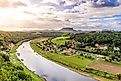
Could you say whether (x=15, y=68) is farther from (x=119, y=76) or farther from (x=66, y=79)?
(x=119, y=76)

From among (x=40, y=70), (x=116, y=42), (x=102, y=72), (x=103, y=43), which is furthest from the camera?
(x=103, y=43)

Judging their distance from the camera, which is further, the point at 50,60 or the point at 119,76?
the point at 50,60

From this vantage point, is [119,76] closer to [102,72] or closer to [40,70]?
[102,72]

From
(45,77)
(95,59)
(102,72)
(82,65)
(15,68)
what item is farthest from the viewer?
(95,59)

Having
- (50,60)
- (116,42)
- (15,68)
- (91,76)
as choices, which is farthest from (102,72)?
(116,42)

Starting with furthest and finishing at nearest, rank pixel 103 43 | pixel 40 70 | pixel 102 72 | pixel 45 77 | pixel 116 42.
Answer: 1. pixel 103 43
2. pixel 116 42
3. pixel 40 70
4. pixel 102 72
5. pixel 45 77

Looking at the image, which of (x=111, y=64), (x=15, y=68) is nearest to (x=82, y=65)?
(x=111, y=64)

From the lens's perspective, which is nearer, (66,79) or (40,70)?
(66,79)

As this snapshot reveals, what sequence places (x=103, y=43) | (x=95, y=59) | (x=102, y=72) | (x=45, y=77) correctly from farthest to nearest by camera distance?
(x=103, y=43) < (x=95, y=59) < (x=102, y=72) < (x=45, y=77)

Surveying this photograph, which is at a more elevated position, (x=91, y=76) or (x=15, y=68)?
(x=15, y=68)
